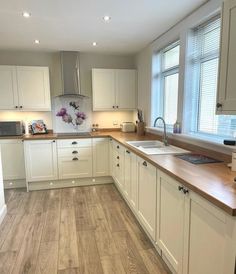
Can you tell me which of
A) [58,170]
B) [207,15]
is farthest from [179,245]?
[58,170]

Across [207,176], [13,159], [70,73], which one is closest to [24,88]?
[70,73]

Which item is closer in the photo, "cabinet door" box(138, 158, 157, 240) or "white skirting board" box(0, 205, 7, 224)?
"cabinet door" box(138, 158, 157, 240)

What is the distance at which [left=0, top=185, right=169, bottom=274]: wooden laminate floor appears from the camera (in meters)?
1.95

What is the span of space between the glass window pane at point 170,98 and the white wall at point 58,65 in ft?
4.24

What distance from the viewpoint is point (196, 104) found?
8.90 ft

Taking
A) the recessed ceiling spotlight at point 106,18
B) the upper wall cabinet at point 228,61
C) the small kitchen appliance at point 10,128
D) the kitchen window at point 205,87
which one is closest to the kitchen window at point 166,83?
the kitchen window at point 205,87

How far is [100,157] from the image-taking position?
399 cm

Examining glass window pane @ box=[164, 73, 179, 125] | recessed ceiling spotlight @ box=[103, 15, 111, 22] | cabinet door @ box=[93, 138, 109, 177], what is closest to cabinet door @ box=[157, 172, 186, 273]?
glass window pane @ box=[164, 73, 179, 125]

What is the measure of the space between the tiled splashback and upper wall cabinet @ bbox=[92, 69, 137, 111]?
326 millimetres

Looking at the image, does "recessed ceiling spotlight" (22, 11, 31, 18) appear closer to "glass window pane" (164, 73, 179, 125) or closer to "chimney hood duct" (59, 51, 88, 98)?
"chimney hood duct" (59, 51, 88, 98)

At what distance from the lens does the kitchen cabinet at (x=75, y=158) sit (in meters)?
3.82

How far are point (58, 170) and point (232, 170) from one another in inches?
115

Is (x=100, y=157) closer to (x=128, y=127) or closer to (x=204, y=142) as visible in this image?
(x=128, y=127)

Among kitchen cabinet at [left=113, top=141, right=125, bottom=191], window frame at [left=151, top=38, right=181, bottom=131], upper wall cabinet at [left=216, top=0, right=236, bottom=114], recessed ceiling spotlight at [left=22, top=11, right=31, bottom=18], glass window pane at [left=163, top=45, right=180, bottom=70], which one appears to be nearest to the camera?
upper wall cabinet at [left=216, top=0, right=236, bottom=114]
